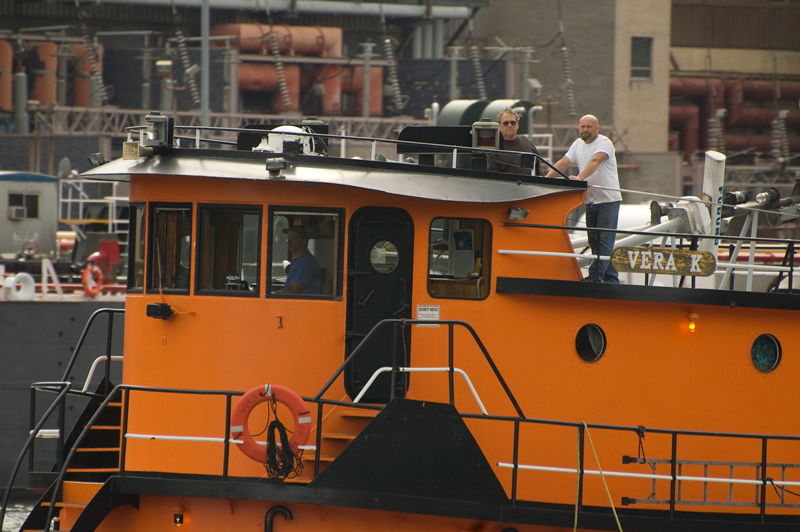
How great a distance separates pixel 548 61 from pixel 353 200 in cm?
3648

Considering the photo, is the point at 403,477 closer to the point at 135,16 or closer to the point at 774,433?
the point at 774,433

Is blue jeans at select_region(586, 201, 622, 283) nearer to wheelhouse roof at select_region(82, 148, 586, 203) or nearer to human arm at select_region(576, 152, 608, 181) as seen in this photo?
human arm at select_region(576, 152, 608, 181)

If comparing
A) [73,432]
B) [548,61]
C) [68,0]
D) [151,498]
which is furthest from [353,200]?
[548,61]

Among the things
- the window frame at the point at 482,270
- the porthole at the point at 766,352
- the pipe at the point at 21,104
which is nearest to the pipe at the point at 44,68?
the pipe at the point at 21,104

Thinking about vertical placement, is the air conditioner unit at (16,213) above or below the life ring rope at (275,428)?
above

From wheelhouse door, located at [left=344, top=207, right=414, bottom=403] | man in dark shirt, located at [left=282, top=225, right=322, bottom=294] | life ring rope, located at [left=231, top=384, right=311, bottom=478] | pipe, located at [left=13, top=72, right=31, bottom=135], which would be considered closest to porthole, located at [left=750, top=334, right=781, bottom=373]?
wheelhouse door, located at [left=344, top=207, right=414, bottom=403]

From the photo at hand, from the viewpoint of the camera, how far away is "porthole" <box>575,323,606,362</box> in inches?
327

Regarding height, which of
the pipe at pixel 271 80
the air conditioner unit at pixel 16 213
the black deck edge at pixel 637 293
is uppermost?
the pipe at pixel 271 80

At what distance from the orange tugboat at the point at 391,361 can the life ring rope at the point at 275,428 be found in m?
0.02

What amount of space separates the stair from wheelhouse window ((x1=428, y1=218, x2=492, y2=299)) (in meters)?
1.16

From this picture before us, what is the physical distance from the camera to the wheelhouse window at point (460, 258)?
8.02 m

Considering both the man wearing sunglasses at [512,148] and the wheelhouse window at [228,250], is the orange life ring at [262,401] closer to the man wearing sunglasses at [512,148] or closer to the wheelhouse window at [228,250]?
the wheelhouse window at [228,250]

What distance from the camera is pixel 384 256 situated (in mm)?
7855

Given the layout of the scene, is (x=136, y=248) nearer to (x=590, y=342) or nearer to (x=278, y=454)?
(x=278, y=454)
